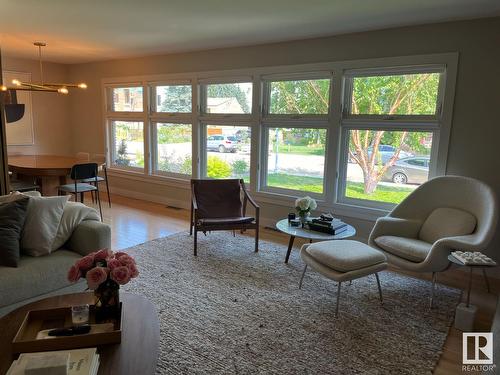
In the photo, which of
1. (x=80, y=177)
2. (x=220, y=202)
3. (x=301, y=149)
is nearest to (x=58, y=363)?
(x=220, y=202)

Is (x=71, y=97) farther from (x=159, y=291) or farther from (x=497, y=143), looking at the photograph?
(x=497, y=143)

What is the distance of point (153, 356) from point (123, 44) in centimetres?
459

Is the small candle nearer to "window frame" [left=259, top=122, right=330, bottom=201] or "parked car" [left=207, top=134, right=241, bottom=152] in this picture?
"window frame" [left=259, top=122, right=330, bottom=201]

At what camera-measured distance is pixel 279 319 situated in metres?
2.69

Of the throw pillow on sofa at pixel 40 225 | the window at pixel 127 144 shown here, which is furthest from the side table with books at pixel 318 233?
the window at pixel 127 144

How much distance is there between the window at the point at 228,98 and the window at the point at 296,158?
1.77 feet

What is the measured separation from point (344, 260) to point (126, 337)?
1.66 m

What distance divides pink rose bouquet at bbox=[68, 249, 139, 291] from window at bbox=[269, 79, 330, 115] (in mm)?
3297

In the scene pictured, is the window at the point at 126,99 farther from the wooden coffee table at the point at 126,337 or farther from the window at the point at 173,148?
the wooden coffee table at the point at 126,337

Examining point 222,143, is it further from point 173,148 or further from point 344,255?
point 344,255

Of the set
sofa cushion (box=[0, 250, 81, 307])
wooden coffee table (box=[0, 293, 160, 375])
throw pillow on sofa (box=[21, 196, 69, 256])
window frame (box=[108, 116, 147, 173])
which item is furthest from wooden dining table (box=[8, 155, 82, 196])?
wooden coffee table (box=[0, 293, 160, 375])

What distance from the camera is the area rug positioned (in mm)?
2217

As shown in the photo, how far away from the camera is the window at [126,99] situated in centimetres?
634

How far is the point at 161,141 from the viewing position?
20.3ft
